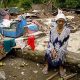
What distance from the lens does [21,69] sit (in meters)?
5.62

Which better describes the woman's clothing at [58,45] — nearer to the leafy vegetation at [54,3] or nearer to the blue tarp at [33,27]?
the blue tarp at [33,27]

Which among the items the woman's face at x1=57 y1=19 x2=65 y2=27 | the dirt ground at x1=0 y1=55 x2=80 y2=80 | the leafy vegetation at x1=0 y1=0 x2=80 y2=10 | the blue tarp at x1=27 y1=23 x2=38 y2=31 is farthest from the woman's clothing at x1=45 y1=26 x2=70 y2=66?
the leafy vegetation at x1=0 y1=0 x2=80 y2=10

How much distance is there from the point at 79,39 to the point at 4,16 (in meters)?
3.98

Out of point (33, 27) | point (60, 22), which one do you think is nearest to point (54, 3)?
point (33, 27)

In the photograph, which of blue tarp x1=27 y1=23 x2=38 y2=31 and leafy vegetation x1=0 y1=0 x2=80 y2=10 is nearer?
blue tarp x1=27 y1=23 x2=38 y2=31

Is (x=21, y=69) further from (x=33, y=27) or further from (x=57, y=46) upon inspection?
(x=33, y=27)

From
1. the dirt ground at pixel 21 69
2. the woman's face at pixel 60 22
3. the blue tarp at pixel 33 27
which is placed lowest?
the dirt ground at pixel 21 69

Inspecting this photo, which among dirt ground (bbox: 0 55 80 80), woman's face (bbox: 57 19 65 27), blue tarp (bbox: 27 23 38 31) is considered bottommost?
dirt ground (bbox: 0 55 80 80)

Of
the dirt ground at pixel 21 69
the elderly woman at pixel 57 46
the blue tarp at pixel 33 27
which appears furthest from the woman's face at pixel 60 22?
the blue tarp at pixel 33 27

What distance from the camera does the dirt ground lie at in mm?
5238

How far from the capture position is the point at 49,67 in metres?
5.61

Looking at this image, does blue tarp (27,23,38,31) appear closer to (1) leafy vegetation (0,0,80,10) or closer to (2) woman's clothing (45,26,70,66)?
(2) woman's clothing (45,26,70,66)

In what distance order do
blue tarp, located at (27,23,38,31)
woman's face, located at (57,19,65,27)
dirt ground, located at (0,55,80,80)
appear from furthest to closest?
1. blue tarp, located at (27,23,38,31)
2. dirt ground, located at (0,55,80,80)
3. woman's face, located at (57,19,65,27)

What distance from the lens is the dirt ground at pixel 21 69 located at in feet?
17.2
